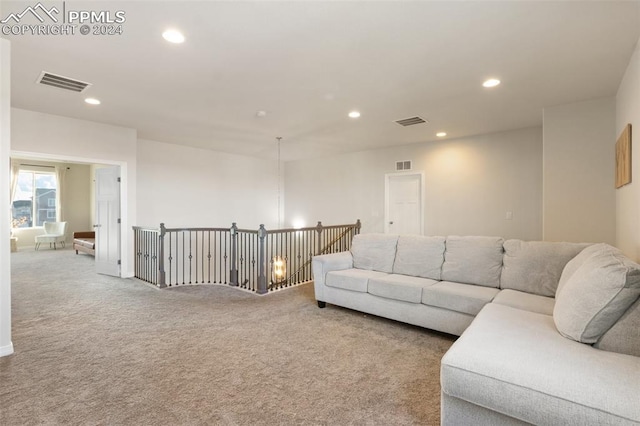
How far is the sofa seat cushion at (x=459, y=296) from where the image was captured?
8.95 feet

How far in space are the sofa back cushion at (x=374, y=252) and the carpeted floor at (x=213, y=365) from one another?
0.65 metres

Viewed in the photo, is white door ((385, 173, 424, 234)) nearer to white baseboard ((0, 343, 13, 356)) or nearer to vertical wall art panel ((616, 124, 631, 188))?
vertical wall art panel ((616, 124, 631, 188))

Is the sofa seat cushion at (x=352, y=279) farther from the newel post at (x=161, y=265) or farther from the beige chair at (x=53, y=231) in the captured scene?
the beige chair at (x=53, y=231)

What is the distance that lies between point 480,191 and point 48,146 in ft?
24.1

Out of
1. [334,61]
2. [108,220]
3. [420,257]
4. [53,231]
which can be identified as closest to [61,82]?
[108,220]

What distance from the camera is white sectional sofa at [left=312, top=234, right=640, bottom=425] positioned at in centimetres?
128

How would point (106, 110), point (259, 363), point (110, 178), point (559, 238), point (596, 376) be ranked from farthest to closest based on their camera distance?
point (110, 178) → point (106, 110) → point (559, 238) → point (259, 363) → point (596, 376)

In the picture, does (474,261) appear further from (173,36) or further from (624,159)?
(173,36)

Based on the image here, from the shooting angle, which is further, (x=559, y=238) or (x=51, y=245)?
(x=51, y=245)

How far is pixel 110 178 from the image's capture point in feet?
18.3

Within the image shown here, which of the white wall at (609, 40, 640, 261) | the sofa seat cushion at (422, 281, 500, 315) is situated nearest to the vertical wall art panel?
the white wall at (609, 40, 640, 261)

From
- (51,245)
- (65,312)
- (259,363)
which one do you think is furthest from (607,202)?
(51,245)

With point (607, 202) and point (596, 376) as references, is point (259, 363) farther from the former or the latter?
point (607, 202)

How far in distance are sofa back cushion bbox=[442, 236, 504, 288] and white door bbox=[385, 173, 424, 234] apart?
3.24 m
